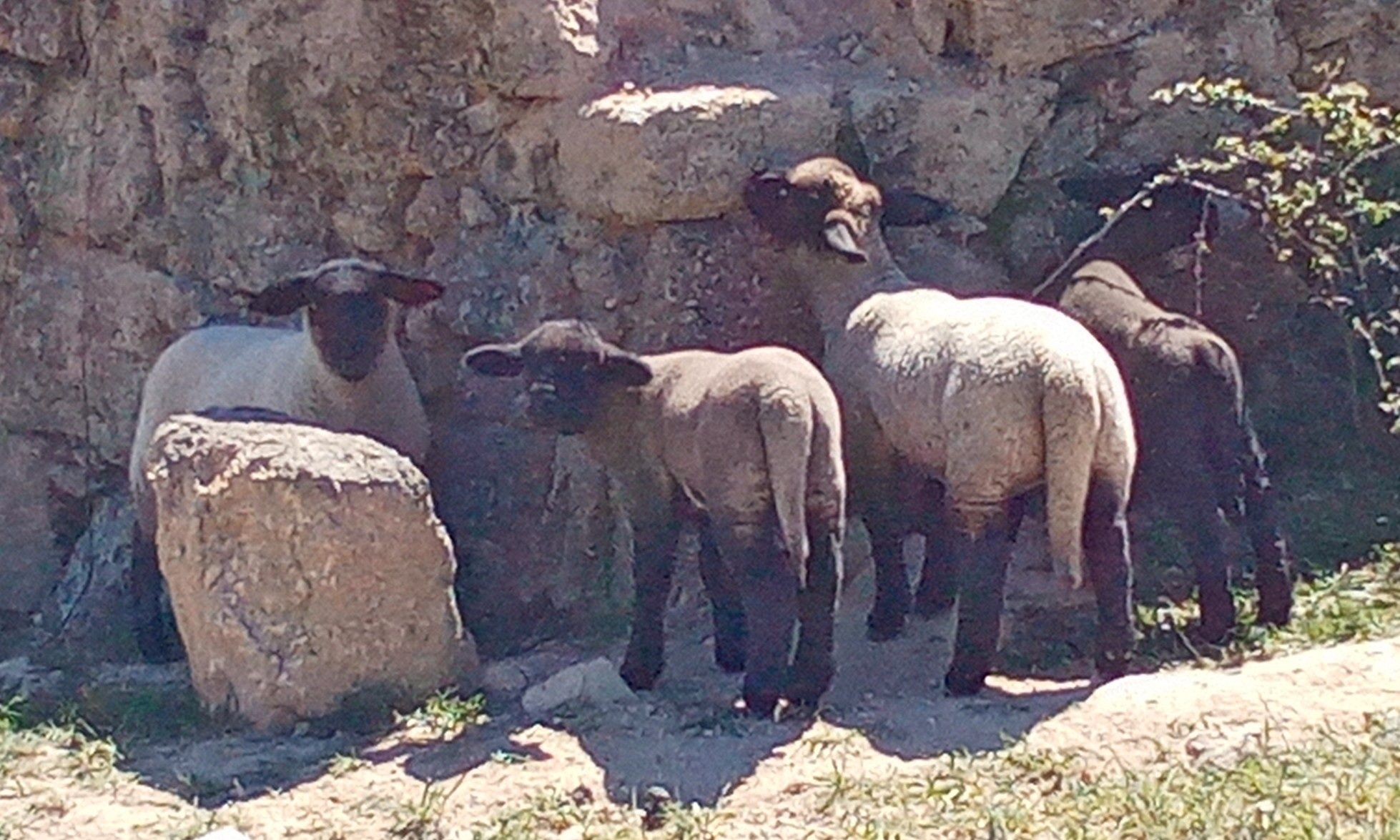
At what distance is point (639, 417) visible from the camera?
7953 millimetres

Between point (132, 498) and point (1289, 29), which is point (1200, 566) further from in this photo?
point (132, 498)

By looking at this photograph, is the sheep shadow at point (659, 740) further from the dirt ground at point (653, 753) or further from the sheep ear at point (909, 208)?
the sheep ear at point (909, 208)

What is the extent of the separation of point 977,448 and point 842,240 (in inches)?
52.6

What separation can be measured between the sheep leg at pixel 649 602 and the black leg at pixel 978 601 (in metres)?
1.14

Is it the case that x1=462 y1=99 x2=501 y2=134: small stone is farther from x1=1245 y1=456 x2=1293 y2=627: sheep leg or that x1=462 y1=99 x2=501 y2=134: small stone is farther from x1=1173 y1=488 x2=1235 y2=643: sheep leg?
x1=1245 y1=456 x2=1293 y2=627: sheep leg

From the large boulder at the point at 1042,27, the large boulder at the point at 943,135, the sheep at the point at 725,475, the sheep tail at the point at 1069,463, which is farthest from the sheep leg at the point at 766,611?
the large boulder at the point at 1042,27

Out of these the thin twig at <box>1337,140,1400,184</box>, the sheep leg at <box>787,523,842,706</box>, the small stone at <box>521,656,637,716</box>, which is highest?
the thin twig at <box>1337,140,1400,184</box>

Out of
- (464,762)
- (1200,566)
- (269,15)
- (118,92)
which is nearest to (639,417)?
(464,762)

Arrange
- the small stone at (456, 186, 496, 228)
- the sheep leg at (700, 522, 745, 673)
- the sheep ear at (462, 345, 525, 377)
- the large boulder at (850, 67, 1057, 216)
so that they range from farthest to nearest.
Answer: the small stone at (456, 186, 496, 228)
the large boulder at (850, 67, 1057, 216)
the sheep leg at (700, 522, 745, 673)
the sheep ear at (462, 345, 525, 377)

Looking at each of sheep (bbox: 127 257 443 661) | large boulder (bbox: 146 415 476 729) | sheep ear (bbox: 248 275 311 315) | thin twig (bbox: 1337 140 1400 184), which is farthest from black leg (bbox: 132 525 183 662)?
thin twig (bbox: 1337 140 1400 184)

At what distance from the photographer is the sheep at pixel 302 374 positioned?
8.61 metres

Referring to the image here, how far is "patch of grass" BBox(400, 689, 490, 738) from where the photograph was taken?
7.34 meters

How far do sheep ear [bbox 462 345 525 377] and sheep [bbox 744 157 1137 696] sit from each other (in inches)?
55.2

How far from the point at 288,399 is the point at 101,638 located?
1.53 m
